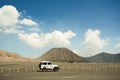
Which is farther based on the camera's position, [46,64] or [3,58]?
[3,58]

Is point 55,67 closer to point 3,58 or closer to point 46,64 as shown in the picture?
point 46,64

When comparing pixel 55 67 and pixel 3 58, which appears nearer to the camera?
pixel 55 67

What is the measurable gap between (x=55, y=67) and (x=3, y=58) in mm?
159459

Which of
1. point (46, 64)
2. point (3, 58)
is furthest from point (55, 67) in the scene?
point (3, 58)

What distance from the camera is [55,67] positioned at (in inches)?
1822

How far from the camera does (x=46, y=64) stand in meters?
46.0

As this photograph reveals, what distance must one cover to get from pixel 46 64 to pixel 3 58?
159m

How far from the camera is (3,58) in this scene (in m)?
197
